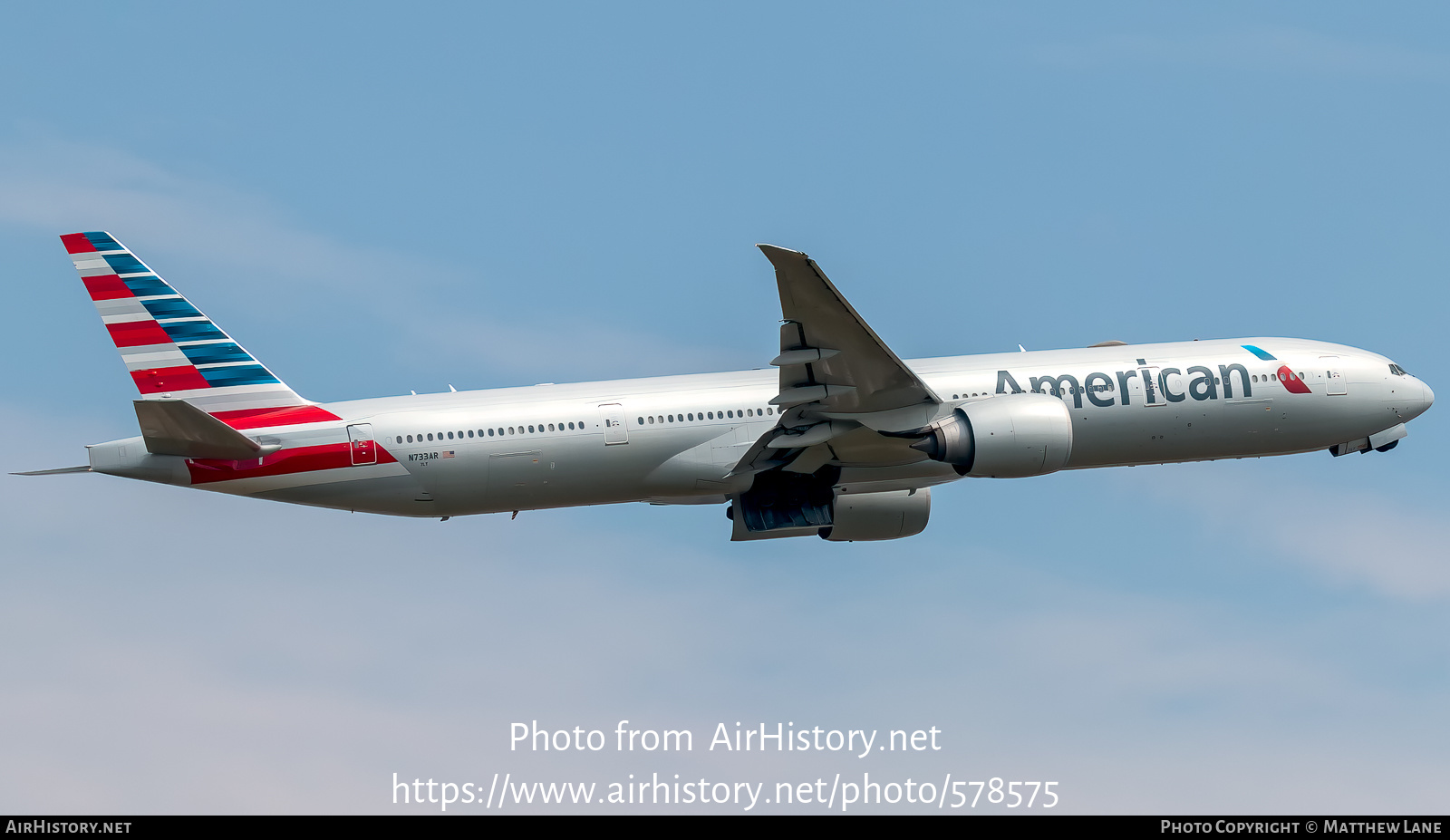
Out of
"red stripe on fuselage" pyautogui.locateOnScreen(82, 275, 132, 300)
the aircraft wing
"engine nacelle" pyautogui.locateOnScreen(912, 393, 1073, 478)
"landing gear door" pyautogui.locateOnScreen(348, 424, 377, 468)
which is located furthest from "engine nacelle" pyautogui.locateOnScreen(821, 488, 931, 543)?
"red stripe on fuselage" pyautogui.locateOnScreen(82, 275, 132, 300)

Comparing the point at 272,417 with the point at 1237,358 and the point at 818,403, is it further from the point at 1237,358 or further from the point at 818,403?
the point at 1237,358

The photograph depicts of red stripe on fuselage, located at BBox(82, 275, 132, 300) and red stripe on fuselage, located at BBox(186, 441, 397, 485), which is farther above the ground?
red stripe on fuselage, located at BBox(82, 275, 132, 300)

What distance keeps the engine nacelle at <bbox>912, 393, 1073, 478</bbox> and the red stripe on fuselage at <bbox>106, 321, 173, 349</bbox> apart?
17.0m

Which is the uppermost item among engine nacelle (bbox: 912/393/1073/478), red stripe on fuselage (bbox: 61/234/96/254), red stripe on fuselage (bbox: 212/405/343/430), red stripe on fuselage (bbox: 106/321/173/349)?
red stripe on fuselage (bbox: 61/234/96/254)

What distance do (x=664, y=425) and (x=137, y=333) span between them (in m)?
11.8

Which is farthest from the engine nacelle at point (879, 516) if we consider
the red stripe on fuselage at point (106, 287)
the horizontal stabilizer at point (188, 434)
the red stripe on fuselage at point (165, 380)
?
the red stripe on fuselage at point (106, 287)

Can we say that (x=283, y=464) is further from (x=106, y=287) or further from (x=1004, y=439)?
(x=1004, y=439)

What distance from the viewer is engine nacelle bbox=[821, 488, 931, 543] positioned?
123ft

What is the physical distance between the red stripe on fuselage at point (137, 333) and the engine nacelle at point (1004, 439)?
55.7ft

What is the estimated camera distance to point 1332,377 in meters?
37.8

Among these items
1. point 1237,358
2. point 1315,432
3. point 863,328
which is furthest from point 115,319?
point 1315,432

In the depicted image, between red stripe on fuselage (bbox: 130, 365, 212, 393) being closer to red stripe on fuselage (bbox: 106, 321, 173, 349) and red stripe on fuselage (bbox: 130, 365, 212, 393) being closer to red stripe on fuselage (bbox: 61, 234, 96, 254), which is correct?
red stripe on fuselage (bbox: 106, 321, 173, 349)

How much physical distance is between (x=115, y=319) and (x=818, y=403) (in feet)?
50.9

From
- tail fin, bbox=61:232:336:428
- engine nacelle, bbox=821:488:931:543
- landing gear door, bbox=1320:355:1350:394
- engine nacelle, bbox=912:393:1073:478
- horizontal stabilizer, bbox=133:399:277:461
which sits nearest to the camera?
horizontal stabilizer, bbox=133:399:277:461
